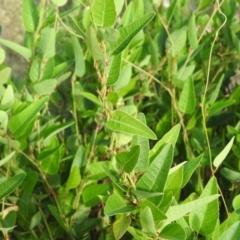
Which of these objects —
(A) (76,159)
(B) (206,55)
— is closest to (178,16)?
(B) (206,55)

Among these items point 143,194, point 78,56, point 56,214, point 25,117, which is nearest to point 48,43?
point 78,56

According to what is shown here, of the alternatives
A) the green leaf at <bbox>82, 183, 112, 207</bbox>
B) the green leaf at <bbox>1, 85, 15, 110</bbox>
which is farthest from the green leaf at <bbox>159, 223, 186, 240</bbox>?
the green leaf at <bbox>1, 85, 15, 110</bbox>

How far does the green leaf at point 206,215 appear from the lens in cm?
66

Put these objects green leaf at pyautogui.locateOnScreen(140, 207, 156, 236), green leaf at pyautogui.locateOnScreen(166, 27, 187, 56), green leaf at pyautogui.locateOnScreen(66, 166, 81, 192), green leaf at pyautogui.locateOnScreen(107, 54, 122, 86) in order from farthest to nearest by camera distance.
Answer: green leaf at pyautogui.locateOnScreen(166, 27, 187, 56)
green leaf at pyautogui.locateOnScreen(66, 166, 81, 192)
green leaf at pyautogui.locateOnScreen(107, 54, 122, 86)
green leaf at pyautogui.locateOnScreen(140, 207, 156, 236)

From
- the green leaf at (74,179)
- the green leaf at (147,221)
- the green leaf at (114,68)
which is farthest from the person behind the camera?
the green leaf at (74,179)

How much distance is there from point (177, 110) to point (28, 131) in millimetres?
266

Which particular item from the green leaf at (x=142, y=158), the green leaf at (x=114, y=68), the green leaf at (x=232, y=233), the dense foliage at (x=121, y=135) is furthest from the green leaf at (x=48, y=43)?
the green leaf at (x=232, y=233)

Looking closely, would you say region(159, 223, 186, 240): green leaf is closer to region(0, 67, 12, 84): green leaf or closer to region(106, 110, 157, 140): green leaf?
region(106, 110, 157, 140): green leaf

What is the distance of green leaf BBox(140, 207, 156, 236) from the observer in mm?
576

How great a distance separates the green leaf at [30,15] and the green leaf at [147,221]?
18.0 inches

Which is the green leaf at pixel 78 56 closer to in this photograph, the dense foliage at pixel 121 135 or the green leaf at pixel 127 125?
the dense foliage at pixel 121 135

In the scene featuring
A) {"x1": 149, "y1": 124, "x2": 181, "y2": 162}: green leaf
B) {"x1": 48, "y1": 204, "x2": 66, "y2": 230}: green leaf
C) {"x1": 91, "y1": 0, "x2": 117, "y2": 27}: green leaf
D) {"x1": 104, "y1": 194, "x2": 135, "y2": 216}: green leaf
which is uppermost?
{"x1": 91, "y1": 0, "x2": 117, "y2": 27}: green leaf

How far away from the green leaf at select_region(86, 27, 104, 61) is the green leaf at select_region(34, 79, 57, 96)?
0.21m

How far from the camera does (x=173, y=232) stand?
0.61 meters
